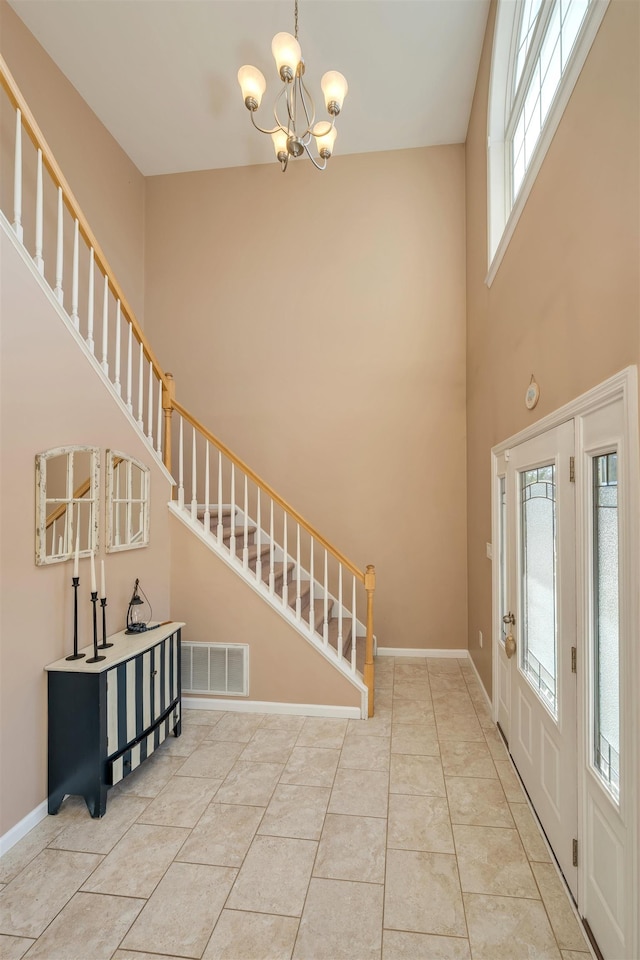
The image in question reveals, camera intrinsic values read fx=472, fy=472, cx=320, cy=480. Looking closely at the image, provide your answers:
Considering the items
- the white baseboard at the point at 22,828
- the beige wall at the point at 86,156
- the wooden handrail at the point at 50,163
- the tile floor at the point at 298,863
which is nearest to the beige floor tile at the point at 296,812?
the tile floor at the point at 298,863

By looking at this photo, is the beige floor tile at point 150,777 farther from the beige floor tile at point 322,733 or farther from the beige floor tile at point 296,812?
the beige floor tile at point 322,733

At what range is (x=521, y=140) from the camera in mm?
3127

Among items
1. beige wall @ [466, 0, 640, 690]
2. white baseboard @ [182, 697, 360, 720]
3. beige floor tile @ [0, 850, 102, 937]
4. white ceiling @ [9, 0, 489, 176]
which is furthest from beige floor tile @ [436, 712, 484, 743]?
white ceiling @ [9, 0, 489, 176]

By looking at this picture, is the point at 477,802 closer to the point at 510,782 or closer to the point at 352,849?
the point at 510,782

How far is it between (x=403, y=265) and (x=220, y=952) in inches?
205

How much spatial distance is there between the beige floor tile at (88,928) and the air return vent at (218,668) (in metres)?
1.71

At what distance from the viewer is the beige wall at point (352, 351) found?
4.82 metres

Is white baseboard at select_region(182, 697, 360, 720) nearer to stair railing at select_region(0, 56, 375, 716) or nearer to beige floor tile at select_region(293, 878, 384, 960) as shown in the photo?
stair railing at select_region(0, 56, 375, 716)

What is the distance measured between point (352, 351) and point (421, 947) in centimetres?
445

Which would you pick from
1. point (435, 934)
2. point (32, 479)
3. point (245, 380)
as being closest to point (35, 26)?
point (245, 380)

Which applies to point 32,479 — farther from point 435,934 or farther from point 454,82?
point 454,82

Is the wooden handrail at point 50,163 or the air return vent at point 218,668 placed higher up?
the wooden handrail at point 50,163

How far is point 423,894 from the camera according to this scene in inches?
75.6

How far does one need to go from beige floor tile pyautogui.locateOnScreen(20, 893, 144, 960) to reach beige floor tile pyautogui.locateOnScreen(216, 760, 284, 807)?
2.34ft
